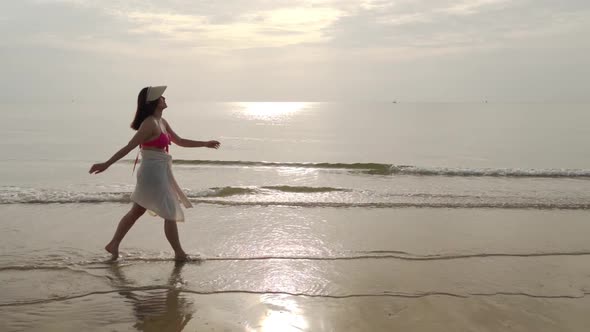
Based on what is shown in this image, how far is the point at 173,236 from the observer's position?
5148 mm

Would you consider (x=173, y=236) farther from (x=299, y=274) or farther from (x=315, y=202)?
(x=315, y=202)

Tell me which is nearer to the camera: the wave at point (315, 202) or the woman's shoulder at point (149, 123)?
the woman's shoulder at point (149, 123)

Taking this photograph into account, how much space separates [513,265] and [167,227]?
3922 millimetres

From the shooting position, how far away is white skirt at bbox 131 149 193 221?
193 inches

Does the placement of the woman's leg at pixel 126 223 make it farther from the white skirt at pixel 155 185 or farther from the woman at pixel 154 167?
the white skirt at pixel 155 185

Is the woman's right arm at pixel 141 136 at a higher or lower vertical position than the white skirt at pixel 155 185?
higher

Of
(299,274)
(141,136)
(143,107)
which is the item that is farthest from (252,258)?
(143,107)

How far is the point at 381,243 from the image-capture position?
616cm

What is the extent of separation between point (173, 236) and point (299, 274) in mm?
1482

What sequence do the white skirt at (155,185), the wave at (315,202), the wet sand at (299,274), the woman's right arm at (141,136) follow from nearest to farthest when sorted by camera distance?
the wet sand at (299,274) < the woman's right arm at (141,136) < the white skirt at (155,185) < the wave at (315,202)

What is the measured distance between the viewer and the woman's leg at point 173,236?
510 centimetres

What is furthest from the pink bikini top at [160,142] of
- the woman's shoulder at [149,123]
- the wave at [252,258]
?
the wave at [252,258]

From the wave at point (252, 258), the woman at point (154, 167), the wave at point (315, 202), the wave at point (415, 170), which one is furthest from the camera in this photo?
the wave at point (415, 170)

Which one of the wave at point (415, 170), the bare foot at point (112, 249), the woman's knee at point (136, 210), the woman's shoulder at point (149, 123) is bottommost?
the bare foot at point (112, 249)
